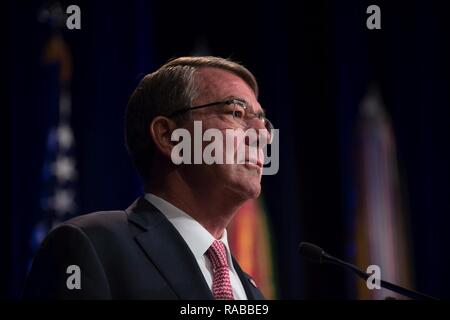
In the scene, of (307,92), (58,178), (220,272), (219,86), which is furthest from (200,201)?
(307,92)

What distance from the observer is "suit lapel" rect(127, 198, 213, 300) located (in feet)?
4.46

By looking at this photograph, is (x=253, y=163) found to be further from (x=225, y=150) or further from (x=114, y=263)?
(x=114, y=263)

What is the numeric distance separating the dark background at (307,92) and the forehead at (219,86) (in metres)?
1.01

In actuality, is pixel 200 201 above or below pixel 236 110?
below

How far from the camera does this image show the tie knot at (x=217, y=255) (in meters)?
1.52

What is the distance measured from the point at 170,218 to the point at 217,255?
155mm

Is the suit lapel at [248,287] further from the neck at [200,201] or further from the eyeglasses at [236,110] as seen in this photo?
the eyeglasses at [236,110]

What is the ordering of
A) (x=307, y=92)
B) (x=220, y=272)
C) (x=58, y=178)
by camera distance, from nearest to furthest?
(x=220, y=272) → (x=58, y=178) → (x=307, y=92)

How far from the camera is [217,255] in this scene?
60.7 inches

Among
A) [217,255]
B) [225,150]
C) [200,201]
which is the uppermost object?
[225,150]

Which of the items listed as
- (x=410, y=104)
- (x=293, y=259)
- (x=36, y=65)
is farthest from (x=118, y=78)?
(x=410, y=104)

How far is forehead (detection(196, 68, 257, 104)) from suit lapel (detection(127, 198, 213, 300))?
38 cm

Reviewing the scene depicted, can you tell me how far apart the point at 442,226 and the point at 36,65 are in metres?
2.01

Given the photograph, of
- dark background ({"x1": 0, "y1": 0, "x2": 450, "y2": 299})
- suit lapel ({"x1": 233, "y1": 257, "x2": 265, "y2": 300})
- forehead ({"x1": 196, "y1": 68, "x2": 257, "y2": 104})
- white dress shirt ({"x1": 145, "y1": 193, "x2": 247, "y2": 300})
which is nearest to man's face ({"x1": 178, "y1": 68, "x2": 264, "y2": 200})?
forehead ({"x1": 196, "y1": 68, "x2": 257, "y2": 104})
